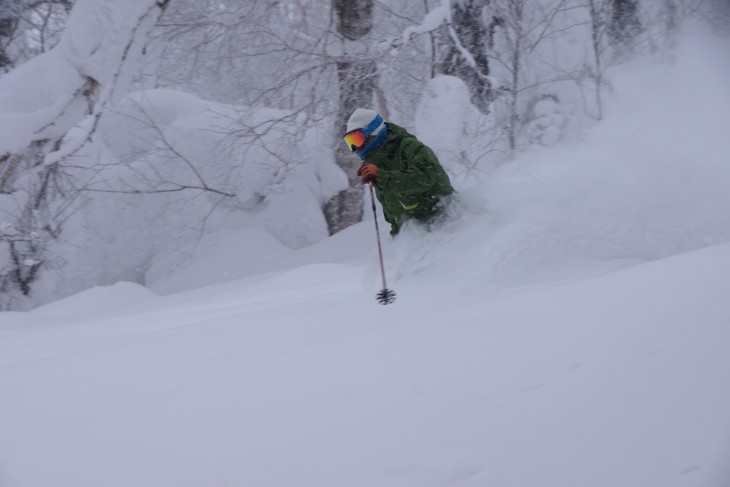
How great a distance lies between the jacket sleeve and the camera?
4.60 metres

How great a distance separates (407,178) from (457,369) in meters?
2.57

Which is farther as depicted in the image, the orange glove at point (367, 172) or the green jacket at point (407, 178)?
the green jacket at point (407, 178)

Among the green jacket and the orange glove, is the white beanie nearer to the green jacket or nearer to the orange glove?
the green jacket

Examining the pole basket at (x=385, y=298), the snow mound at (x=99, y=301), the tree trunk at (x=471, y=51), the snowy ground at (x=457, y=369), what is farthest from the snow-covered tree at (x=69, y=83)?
the pole basket at (x=385, y=298)

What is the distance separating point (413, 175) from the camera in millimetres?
4609

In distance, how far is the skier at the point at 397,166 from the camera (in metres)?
4.61

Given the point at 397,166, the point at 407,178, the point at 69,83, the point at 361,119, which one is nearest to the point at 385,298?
the point at 407,178

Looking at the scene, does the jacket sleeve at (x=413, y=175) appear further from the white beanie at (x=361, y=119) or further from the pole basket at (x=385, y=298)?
the pole basket at (x=385, y=298)

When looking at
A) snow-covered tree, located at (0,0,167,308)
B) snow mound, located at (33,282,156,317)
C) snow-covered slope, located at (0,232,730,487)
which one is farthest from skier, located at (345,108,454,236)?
snow-covered tree, located at (0,0,167,308)

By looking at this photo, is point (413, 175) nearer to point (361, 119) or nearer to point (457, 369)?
point (361, 119)

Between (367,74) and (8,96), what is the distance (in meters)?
5.03

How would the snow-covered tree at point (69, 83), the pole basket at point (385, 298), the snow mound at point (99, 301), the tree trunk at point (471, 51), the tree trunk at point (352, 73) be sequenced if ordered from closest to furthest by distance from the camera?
1. the pole basket at point (385, 298)
2. the snow mound at point (99, 301)
3. the snow-covered tree at point (69, 83)
4. the tree trunk at point (352, 73)
5. the tree trunk at point (471, 51)

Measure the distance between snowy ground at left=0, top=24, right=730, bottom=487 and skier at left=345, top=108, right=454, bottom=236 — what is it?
12.4 inches

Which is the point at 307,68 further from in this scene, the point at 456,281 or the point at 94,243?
the point at 456,281
